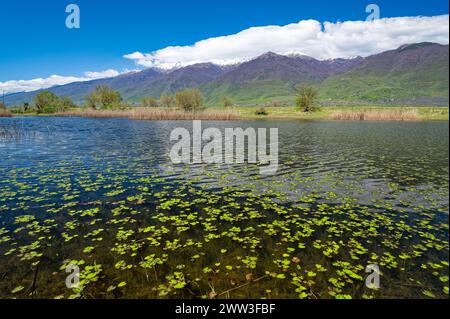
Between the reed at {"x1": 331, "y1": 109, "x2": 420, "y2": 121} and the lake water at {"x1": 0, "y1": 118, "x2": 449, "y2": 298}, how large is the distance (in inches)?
3178

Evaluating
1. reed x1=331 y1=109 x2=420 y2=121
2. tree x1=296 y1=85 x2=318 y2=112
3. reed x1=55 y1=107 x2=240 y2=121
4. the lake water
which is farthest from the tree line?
the lake water

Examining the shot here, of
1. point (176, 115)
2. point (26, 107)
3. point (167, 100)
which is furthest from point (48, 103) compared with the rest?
point (176, 115)

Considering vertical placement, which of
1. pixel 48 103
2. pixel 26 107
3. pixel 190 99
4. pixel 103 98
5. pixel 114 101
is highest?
pixel 103 98

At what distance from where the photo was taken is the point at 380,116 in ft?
314

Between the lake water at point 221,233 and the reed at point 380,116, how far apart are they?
265 ft

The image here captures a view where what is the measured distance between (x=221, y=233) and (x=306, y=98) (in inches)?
5050

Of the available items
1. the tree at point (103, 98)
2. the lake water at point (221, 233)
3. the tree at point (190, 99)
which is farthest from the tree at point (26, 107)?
the lake water at point (221, 233)

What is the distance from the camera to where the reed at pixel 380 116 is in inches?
3578

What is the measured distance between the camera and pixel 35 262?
993 cm

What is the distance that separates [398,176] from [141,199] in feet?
73.5

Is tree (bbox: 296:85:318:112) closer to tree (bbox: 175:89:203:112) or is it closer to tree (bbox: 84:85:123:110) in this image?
tree (bbox: 175:89:203:112)

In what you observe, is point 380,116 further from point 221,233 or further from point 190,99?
point 221,233
